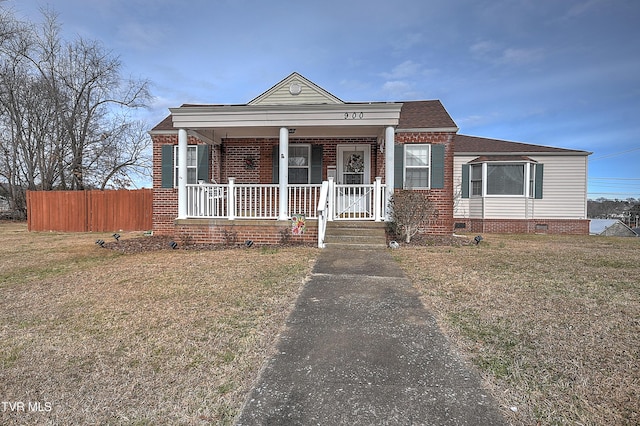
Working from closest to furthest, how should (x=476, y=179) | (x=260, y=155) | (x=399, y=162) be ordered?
(x=399, y=162)
(x=260, y=155)
(x=476, y=179)

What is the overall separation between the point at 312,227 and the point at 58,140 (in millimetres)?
22148

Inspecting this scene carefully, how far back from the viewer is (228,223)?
28.1ft

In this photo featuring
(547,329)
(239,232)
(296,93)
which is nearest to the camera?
(547,329)

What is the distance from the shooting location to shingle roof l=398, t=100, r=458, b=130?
10555mm

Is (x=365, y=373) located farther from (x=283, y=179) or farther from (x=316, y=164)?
(x=316, y=164)

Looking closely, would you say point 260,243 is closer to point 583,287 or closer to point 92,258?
point 92,258

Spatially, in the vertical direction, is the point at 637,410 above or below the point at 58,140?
below

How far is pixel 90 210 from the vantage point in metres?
15.7

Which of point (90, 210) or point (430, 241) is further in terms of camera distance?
point (90, 210)

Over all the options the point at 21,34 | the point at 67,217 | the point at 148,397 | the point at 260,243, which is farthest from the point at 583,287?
the point at 21,34

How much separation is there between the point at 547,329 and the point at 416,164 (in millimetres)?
8077

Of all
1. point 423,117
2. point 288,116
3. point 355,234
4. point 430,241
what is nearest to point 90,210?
point 288,116

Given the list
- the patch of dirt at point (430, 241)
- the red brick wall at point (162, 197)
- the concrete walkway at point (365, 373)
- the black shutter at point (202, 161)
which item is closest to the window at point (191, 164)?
the red brick wall at point (162, 197)

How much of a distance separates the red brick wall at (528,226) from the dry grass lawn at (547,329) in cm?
811
